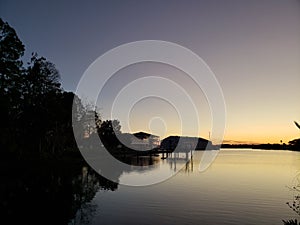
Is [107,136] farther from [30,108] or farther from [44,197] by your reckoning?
[44,197]

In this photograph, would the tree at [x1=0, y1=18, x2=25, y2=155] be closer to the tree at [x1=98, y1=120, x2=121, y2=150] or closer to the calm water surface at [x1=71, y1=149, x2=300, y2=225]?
the calm water surface at [x1=71, y1=149, x2=300, y2=225]

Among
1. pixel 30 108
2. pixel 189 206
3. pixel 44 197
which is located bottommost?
pixel 189 206

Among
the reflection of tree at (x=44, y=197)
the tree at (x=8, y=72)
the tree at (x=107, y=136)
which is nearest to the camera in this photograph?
the reflection of tree at (x=44, y=197)

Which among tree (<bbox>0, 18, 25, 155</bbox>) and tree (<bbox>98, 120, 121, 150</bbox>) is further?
tree (<bbox>98, 120, 121, 150</bbox>)

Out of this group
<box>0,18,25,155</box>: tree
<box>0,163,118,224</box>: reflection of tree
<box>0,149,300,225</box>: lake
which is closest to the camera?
<box>0,163,118,224</box>: reflection of tree

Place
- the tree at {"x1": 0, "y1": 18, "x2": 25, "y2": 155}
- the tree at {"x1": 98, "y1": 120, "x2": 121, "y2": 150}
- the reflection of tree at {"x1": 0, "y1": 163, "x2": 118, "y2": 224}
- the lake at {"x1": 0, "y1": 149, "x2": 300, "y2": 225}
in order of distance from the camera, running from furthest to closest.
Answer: the tree at {"x1": 98, "y1": 120, "x2": 121, "y2": 150} < the tree at {"x1": 0, "y1": 18, "x2": 25, "y2": 155} < the lake at {"x1": 0, "y1": 149, "x2": 300, "y2": 225} < the reflection of tree at {"x1": 0, "y1": 163, "x2": 118, "y2": 224}

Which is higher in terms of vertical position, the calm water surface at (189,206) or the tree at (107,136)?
the tree at (107,136)

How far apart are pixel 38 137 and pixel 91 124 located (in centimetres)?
4155

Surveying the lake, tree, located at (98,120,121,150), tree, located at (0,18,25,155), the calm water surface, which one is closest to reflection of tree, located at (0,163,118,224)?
the lake

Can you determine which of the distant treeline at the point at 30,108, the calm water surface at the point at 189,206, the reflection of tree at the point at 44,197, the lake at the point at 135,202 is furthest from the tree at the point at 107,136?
the calm water surface at the point at 189,206

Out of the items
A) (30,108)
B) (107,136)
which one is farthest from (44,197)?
(107,136)

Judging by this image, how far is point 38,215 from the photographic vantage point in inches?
848

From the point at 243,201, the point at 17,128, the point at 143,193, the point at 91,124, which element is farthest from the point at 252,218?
the point at 91,124

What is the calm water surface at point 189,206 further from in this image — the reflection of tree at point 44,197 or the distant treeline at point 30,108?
the distant treeline at point 30,108
